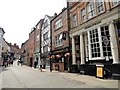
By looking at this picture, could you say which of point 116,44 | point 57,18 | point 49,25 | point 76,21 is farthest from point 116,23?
point 49,25

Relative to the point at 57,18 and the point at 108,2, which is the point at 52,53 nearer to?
the point at 57,18

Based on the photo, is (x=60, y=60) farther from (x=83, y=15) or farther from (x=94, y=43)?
(x=94, y=43)

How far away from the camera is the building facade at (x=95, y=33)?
14.0 m

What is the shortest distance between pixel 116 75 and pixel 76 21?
9.94 meters

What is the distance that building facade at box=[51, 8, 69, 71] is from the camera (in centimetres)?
2298

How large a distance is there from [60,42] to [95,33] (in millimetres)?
9650

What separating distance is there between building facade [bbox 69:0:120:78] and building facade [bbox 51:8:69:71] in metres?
2.04

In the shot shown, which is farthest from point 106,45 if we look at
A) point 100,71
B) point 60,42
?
point 60,42

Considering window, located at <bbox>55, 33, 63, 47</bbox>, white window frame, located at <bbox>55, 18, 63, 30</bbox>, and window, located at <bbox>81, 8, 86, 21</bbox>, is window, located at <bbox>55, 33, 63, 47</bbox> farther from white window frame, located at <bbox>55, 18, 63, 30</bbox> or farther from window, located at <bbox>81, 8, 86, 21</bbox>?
window, located at <bbox>81, 8, 86, 21</bbox>

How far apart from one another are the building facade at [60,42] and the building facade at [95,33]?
204 cm

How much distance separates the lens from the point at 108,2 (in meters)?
14.6

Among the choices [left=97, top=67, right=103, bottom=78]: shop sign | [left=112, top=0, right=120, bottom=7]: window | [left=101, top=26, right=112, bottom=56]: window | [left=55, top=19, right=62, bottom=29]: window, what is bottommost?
[left=97, top=67, right=103, bottom=78]: shop sign

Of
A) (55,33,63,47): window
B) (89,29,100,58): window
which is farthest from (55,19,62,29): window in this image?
(89,29,100,58): window

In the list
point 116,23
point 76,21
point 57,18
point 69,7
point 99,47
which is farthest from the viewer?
point 57,18
